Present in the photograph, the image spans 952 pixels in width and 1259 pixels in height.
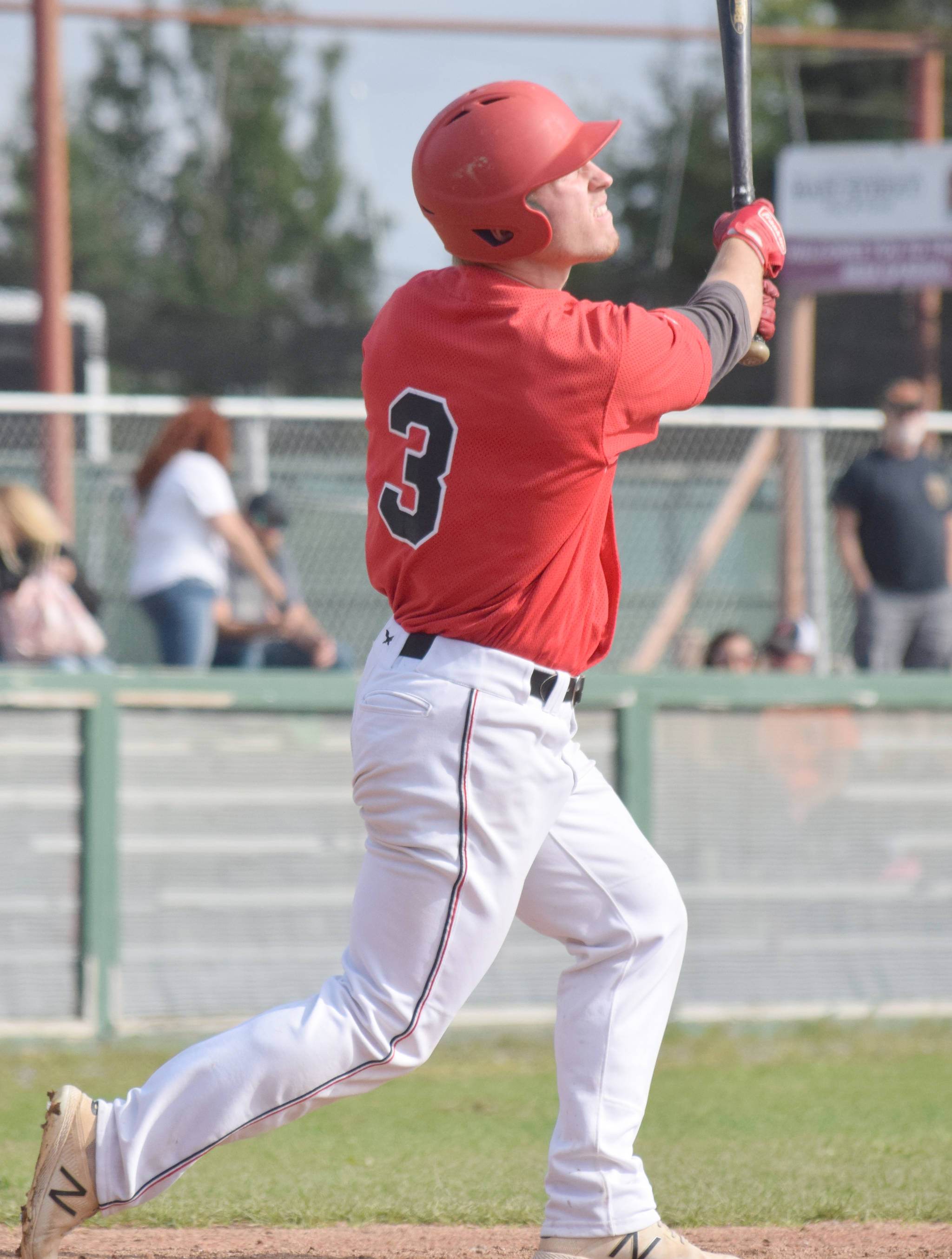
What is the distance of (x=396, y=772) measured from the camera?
2.83m

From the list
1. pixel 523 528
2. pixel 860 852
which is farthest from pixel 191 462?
pixel 523 528

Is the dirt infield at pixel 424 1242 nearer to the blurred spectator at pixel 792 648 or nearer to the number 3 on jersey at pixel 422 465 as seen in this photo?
the number 3 on jersey at pixel 422 465

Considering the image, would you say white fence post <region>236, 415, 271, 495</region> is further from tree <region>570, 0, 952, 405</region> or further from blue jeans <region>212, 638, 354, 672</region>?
tree <region>570, 0, 952, 405</region>

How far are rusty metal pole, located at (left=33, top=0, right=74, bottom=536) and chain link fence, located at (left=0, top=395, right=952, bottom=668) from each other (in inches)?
41.5

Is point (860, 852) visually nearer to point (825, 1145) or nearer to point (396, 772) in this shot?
point (825, 1145)

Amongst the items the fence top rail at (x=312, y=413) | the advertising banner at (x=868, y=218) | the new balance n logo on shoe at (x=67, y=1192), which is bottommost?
the new balance n logo on shoe at (x=67, y=1192)

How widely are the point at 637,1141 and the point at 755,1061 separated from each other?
127 cm

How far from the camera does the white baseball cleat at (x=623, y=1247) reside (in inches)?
117

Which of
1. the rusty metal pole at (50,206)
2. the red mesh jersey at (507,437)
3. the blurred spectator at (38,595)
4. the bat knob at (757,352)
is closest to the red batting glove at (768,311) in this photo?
the bat knob at (757,352)

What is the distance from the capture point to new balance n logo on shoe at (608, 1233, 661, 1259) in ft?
9.76

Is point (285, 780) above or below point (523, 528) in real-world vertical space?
below

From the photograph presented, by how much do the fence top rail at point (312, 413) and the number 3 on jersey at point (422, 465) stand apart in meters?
4.49

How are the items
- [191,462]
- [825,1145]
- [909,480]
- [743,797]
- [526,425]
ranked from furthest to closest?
[909,480] → [191,462] → [743,797] → [825,1145] → [526,425]

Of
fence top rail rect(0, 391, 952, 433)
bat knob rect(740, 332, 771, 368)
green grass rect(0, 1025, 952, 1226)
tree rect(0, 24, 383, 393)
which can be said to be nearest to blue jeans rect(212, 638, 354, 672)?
fence top rail rect(0, 391, 952, 433)
